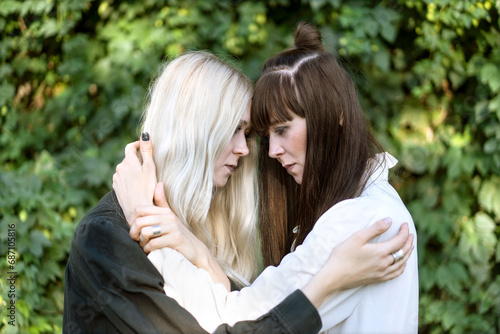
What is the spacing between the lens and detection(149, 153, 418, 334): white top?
75.5 inches

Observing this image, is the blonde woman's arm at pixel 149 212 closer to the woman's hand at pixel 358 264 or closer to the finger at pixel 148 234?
the finger at pixel 148 234

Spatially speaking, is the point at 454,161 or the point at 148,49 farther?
the point at 148,49

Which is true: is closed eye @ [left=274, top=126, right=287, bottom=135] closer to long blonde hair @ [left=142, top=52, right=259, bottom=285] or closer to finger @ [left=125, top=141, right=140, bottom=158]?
long blonde hair @ [left=142, top=52, right=259, bottom=285]

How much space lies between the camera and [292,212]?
2.61 meters

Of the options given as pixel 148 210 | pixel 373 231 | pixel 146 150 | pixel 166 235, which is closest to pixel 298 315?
pixel 373 231

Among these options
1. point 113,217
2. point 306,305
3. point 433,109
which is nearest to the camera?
point 306,305

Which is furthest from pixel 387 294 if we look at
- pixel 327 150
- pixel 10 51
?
pixel 10 51

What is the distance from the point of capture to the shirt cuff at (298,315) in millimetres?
1828

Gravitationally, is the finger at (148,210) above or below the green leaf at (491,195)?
above

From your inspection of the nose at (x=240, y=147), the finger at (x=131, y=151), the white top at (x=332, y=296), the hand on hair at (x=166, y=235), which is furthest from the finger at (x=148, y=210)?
the nose at (x=240, y=147)

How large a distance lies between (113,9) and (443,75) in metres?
2.42

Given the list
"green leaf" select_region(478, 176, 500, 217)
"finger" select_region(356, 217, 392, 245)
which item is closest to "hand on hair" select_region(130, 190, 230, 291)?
"finger" select_region(356, 217, 392, 245)

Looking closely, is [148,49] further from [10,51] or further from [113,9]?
[10,51]

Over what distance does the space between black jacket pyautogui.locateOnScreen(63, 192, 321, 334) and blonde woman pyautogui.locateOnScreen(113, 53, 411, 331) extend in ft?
0.19
